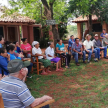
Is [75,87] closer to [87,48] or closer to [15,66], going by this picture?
[15,66]

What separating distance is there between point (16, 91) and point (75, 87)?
3.03m

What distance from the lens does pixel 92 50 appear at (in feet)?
26.2

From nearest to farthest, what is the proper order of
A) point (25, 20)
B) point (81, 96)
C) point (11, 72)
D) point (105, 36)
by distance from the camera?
1. point (11, 72)
2. point (81, 96)
3. point (105, 36)
4. point (25, 20)

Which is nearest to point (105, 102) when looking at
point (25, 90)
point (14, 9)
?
point (25, 90)

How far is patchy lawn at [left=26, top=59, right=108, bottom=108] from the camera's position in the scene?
11.9ft

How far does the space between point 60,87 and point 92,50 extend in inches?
153

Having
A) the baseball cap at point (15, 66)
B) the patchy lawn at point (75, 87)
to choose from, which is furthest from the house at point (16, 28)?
the baseball cap at point (15, 66)

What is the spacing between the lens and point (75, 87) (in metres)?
4.67

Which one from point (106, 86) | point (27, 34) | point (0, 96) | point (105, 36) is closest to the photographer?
point (0, 96)

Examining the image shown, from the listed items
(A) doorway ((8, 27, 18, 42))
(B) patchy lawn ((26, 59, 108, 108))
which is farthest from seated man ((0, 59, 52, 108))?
(A) doorway ((8, 27, 18, 42))

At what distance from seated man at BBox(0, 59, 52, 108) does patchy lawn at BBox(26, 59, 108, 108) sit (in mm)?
1700

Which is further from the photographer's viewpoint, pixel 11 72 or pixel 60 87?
pixel 60 87

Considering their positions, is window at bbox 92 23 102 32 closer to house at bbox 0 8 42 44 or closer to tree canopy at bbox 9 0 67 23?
tree canopy at bbox 9 0 67 23

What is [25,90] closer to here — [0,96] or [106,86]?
[0,96]
